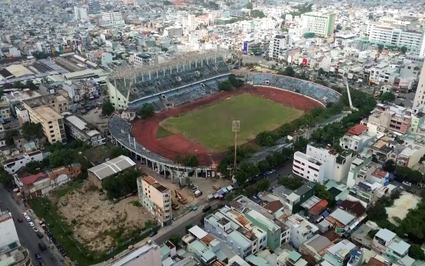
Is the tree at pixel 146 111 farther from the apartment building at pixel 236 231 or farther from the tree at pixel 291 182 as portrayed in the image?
the apartment building at pixel 236 231

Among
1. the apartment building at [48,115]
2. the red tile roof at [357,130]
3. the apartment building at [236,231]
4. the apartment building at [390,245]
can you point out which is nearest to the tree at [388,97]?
the red tile roof at [357,130]

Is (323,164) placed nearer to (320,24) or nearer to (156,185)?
(156,185)

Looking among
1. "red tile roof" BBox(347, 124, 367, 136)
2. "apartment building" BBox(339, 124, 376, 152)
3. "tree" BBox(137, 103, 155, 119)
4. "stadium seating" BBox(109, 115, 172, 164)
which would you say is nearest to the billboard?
"tree" BBox(137, 103, 155, 119)

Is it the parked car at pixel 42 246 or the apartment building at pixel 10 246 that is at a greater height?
the apartment building at pixel 10 246

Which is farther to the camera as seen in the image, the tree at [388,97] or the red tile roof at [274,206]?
the tree at [388,97]

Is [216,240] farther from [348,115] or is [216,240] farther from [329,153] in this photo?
[348,115]

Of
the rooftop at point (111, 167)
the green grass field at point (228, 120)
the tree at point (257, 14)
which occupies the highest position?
the tree at point (257, 14)

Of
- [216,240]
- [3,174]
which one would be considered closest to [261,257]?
[216,240]
